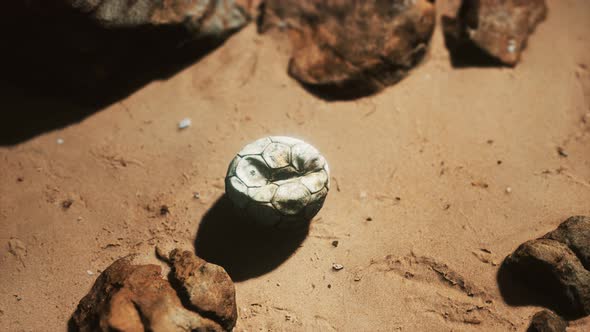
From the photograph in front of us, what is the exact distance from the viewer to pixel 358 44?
4.26 m

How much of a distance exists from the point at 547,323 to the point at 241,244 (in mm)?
2192

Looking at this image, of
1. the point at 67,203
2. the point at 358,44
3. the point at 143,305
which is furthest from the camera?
the point at 358,44

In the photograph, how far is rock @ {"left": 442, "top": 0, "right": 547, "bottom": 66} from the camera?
14.3 feet

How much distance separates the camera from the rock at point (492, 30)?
4371mm

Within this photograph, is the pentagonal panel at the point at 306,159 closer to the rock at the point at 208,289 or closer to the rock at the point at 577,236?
the rock at the point at 208,289

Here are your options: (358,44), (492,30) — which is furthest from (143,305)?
(492,30)

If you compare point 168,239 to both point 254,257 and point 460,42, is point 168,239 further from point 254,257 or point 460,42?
point 460,42

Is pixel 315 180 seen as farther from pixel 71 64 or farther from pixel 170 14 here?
pixel 71 64

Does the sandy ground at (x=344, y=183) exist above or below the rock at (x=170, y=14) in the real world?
below

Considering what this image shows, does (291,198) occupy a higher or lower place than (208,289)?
higher

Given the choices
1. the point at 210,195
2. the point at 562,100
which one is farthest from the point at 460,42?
the point at 210,195

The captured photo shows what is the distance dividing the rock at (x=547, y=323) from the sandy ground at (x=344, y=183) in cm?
10

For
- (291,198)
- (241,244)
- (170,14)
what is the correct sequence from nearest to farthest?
(291,198)
(241,244)
(170,14)

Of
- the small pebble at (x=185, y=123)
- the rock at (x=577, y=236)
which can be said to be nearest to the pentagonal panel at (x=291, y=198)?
the small pebble at (x=185, y=123)
